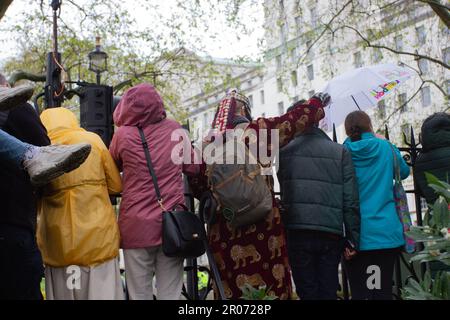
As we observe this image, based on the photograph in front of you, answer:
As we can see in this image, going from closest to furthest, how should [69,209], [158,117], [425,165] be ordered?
[69,209], [158,117], [425,165]

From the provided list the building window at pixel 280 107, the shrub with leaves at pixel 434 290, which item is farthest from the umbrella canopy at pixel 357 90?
the building window at pixel 280 107

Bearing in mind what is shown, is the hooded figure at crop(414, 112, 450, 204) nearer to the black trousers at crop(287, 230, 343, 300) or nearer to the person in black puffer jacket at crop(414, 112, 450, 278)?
the person in black puffer jacket at crop(414, 112, 450, 278)

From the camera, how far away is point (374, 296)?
475cm

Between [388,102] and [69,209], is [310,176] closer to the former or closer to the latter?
[69,209]

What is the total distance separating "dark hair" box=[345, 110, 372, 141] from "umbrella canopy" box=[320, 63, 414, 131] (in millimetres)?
880

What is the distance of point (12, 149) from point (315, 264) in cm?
238

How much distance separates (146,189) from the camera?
411cm

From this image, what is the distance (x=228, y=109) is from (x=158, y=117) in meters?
0.55

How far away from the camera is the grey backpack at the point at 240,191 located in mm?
4086

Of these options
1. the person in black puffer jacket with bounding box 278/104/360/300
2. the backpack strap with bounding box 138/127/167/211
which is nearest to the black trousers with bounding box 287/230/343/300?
the person in black puffer jacket with bounding box 278/104/360/300

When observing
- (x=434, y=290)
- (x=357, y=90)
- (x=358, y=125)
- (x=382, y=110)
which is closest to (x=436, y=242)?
(x=434, y=290)

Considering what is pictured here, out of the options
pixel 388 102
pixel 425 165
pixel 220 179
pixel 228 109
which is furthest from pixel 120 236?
pixel 388 102

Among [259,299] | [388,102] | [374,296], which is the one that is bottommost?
[374,296]

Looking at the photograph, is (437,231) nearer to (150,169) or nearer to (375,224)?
(150,169)
